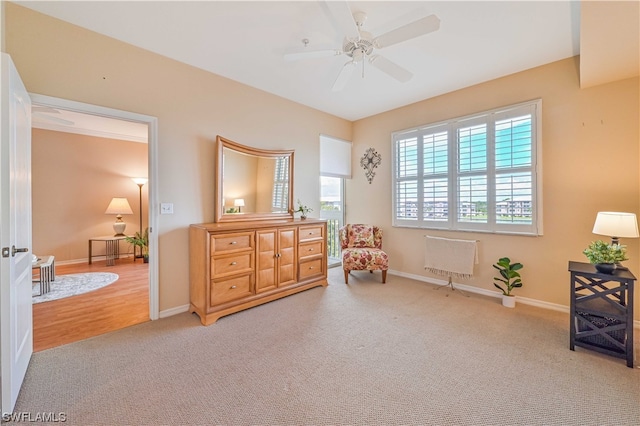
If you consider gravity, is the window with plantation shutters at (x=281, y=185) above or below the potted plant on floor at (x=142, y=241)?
above

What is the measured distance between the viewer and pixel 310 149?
14.2ft

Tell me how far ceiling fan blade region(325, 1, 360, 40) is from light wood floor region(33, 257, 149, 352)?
3.33 metres

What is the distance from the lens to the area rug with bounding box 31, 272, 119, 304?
3377 millimetres

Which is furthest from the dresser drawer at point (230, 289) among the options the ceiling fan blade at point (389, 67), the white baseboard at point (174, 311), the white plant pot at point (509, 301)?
the white plant pot at point (509, 301)

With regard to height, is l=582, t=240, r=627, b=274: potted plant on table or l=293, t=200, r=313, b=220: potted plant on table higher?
l=293, t=200, r=313, b=220: potted plant on table

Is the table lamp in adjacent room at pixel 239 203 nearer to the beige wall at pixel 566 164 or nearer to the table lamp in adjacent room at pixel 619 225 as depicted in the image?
the beige wall at pixel 566 164

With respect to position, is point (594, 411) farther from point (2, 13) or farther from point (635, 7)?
point (2, 13)

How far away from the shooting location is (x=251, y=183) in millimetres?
3475

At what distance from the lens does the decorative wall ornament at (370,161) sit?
468 cm

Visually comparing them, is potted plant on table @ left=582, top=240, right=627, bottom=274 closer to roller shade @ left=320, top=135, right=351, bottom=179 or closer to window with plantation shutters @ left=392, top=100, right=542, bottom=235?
window with plantation shutters @ left=392, top=100, right=542, bottom=235

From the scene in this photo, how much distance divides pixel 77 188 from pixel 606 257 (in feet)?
25.8

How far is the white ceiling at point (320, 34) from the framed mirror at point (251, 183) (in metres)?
0.95

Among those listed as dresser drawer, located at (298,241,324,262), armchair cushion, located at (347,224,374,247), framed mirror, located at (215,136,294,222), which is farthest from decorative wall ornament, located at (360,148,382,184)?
dresser drawer, located at (298,241,324,262)

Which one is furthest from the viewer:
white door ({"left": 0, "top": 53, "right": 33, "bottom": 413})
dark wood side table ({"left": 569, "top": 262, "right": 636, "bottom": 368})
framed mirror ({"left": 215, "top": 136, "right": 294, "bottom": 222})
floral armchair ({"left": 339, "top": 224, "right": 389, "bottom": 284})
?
floral armchair ({"left": 339, "top": 224, "right": 389, "bottom": 284})
